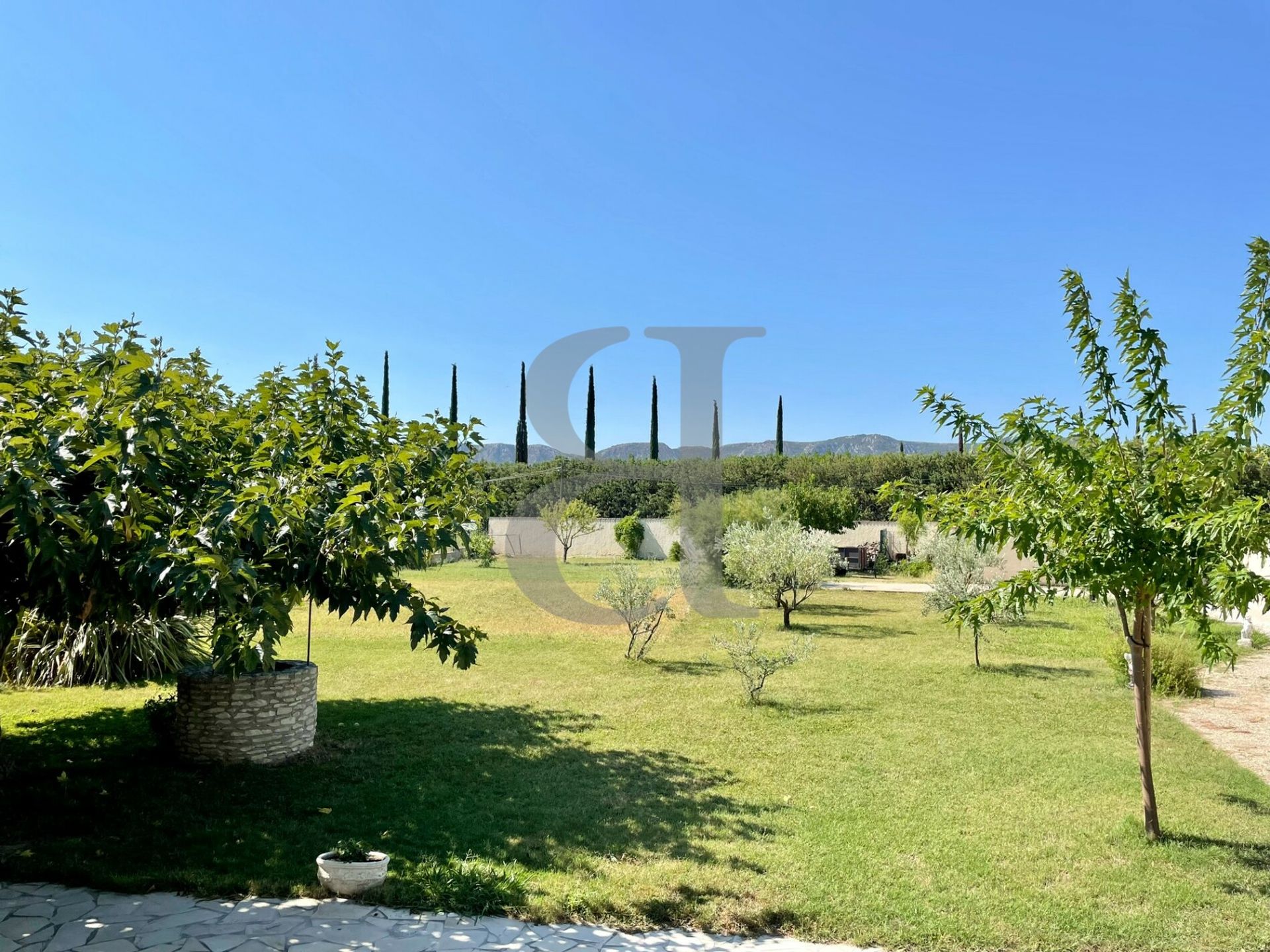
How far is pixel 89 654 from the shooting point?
10219 millimetres

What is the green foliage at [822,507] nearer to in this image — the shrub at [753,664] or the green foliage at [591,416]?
the green foliage at [591,416]

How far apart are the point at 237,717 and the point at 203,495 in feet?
8.15

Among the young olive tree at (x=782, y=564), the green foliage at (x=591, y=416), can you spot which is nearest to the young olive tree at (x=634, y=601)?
the young olive tree at (x=782, y=564)

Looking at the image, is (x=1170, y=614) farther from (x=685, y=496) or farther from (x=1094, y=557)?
(x=685, y=496)

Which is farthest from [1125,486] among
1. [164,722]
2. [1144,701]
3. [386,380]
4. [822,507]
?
[386,380]

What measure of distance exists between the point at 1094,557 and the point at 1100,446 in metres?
0.81

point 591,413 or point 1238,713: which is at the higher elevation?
point 591,413

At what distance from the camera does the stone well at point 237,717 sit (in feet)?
21.8

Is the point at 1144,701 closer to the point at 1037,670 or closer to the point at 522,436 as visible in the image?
the point at 1037,670

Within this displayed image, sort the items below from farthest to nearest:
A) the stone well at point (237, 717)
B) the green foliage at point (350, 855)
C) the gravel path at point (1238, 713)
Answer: the gravel path at point (1238, 713)
the stone well at point (237, 717)
the green foliage at point (350, 855)

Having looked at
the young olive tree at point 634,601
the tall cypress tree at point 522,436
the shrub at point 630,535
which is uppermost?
the tall cypress tree at point 522,436

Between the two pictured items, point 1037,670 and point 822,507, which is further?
point 822,507

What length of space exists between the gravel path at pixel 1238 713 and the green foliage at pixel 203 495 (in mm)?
7577

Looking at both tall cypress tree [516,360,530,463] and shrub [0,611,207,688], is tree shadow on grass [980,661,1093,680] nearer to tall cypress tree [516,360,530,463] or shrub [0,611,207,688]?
shrub [0,611,207,688]
